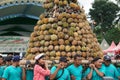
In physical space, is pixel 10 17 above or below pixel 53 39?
above

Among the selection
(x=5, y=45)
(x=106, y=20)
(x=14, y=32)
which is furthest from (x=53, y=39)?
(x=106, y=20)

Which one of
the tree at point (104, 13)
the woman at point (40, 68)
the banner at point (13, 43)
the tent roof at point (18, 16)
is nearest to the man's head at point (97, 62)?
the woman at point (40, 68)

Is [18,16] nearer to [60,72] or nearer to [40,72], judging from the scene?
[60,72]

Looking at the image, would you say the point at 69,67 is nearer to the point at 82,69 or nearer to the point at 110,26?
the point at 82,69

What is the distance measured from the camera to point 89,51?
14930mm

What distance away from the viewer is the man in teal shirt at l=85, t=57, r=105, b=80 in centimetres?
1107

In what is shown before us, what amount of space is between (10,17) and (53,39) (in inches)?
893

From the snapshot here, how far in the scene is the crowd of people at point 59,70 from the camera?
9.84 meters

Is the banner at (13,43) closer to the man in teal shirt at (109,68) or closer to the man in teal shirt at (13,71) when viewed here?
the man in teal shirt at (109,68)

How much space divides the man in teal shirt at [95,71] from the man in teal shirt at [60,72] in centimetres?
102

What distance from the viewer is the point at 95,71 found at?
11.2m

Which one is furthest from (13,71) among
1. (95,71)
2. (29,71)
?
(95,71)

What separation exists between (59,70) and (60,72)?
74 mm

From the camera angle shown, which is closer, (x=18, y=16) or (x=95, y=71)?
(x=95, y=71)
